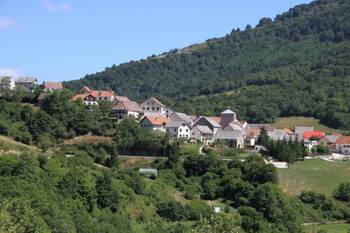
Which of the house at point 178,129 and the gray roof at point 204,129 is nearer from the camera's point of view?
the house at point 178,129

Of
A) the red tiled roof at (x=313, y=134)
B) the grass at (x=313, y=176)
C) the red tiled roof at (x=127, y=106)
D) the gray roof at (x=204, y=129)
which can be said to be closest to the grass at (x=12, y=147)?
the red tiled roof at (x=127, y=106)

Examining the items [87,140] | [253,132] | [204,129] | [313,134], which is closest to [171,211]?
[87,140]

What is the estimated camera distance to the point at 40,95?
81938 millimetres

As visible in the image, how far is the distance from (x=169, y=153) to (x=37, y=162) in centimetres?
1548

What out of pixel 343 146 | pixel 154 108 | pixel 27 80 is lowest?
pixel 343 146

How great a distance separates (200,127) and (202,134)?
1.15 m

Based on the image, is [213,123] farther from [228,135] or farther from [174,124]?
[174,124]

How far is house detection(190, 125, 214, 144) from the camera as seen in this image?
279ft

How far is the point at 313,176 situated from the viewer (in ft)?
238

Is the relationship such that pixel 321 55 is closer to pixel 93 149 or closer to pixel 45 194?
pixel 93 149

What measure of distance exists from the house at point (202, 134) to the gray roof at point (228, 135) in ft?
2.53

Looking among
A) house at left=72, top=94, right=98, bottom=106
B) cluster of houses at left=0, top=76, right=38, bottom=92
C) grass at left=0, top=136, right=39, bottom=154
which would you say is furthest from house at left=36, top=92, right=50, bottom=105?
grass at left=0, top=136, right=39, bottom=154

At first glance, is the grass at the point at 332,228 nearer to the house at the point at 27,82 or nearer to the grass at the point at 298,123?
the grass at the point at 298,123

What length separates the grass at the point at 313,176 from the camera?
7056 cm
